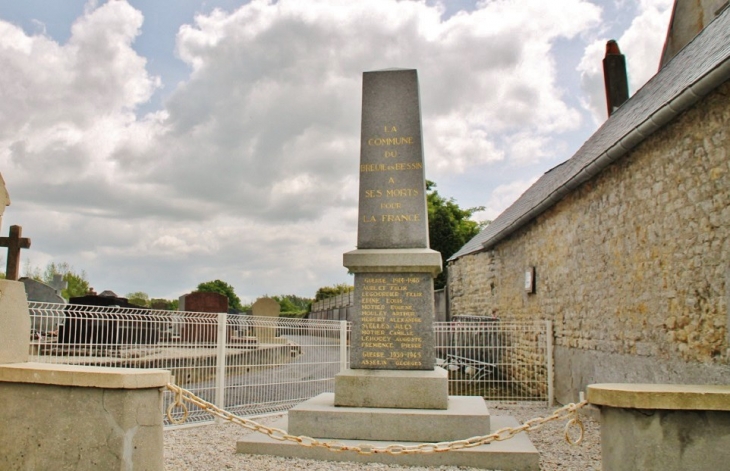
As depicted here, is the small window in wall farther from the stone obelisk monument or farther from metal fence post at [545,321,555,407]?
the stone obelisk monument

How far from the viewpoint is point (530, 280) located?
11.2 m

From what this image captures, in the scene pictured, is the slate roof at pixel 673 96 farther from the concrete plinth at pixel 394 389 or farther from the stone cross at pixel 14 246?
the stone cross at pixel 14 246

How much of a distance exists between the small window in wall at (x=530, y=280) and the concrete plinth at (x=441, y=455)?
6.13 meters

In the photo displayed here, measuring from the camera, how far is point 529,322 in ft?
35.0

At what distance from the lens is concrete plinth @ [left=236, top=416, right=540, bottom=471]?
4.81 metres

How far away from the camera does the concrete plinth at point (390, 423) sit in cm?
528

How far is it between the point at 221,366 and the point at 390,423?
3.12 metres

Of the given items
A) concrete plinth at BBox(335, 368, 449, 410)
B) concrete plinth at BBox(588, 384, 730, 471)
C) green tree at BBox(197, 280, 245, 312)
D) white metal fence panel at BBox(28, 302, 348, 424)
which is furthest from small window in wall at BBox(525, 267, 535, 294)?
green tree at BBox(197, 280, 245, 312)

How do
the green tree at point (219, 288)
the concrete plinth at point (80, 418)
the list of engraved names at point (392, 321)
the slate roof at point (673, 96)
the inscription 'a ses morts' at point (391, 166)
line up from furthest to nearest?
the green tree at point (219, 288) → the inscription 'a ses morts' at point (391, 166) → the list of engraved names at point (392, 321) → the slate roof at point (673, 96) → the concrete plinth at point (80, 418)

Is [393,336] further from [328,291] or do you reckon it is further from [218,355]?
[328,291]

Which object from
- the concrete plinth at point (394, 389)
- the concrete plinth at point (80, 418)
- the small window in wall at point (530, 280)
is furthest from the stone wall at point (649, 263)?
the concrete plinth at point (80, 418)

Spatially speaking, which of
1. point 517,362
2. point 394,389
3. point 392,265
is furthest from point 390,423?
point 517,362

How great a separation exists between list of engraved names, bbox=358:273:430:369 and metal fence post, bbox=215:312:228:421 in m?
2.43

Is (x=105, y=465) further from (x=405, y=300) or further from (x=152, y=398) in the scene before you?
(x=405, y=300)
